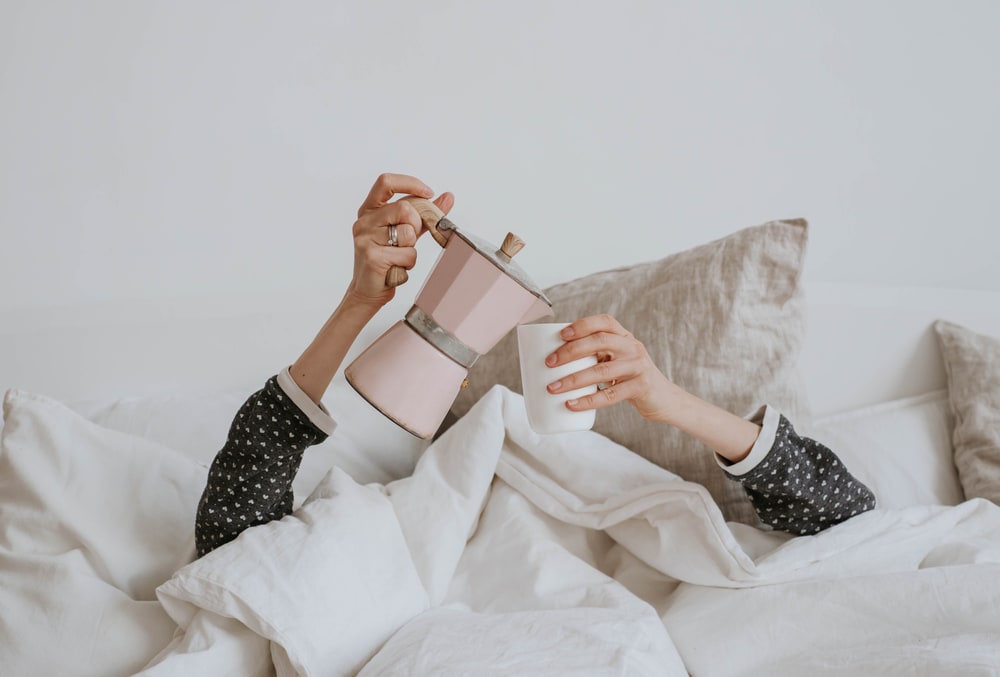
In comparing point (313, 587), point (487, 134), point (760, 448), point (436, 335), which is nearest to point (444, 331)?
point (436, 335)

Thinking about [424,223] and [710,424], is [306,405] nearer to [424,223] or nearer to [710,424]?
[424,223]

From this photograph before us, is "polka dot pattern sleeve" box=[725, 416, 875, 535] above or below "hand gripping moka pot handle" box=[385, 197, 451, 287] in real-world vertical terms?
below

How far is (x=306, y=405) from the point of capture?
34.8 inches

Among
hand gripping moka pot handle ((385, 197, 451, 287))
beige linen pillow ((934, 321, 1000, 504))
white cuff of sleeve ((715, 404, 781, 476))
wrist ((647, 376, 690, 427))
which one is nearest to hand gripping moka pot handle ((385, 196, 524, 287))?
hand gripping moka pot handle ((385, 197, 451, 287))

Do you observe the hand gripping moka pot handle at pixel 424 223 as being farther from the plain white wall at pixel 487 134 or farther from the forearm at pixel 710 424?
the plain white wall at pixel 487 134

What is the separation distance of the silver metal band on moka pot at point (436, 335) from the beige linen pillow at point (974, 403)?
965 mm

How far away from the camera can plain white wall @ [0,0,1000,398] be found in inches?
51.3

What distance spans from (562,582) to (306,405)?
0.37 meters

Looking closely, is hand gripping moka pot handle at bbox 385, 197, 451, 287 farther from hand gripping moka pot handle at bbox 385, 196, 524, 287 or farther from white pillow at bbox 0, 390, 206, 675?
white pillow at bbox 0, 390, 206, 675

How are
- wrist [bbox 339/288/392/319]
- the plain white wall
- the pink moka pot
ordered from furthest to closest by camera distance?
1. the plain white wall
2. wrist [bbox 339/288/392/319]
3. the pink moka pot

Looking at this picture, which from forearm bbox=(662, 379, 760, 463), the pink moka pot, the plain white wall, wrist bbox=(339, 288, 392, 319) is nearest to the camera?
the pink moka pot

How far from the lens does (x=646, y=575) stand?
1083mm

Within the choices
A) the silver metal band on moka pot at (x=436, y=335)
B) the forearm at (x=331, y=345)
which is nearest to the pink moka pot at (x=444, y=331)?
the silver metal band on moka pot at (x=436, y=335)

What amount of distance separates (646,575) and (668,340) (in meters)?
0.32
